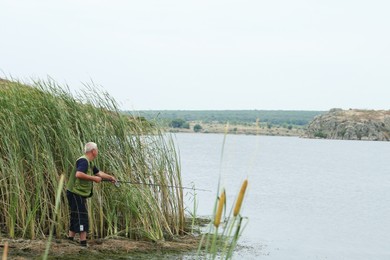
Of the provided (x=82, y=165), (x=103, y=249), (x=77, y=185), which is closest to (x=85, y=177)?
(x=82, y=165)

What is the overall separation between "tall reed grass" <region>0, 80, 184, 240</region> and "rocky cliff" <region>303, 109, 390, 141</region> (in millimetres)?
111289

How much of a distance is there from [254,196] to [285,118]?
5060 inches

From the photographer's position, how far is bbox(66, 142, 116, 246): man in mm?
9977

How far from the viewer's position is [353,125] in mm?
121250

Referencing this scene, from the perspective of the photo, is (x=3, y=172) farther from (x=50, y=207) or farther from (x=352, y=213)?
(x=352, y=213)

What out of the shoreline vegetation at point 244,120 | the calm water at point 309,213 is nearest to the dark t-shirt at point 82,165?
the calm water at point 309,213

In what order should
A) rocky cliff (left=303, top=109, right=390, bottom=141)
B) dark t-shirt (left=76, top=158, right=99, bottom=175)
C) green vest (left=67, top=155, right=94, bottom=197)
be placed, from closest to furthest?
dark t-shirt (left=76, top=158, right=99, bottom=175) < green vest (left=67, top=155, right=94, bottom=197) < rocky cliff (left=303, top=109, right=390, bottom=141)

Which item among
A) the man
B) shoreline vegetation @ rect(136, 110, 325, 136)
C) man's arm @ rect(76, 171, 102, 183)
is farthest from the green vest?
shoreline vegetation @ rect(136, 110, 325, 136)

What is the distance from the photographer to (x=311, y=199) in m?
29.4

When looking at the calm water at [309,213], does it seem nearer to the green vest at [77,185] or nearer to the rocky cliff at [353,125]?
the green vest at [77,185]

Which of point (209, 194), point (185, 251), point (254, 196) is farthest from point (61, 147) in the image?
point (254, 196)

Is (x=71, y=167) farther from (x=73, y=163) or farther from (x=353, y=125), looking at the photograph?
(x=353, y=125)

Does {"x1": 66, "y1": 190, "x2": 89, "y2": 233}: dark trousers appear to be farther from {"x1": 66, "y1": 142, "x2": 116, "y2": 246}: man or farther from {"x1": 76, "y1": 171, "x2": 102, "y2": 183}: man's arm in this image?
{"x1": 76, "y1": 171, "x2": 102, "y2": 183}: man's arm

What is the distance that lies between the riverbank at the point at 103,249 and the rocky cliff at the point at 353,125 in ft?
367
